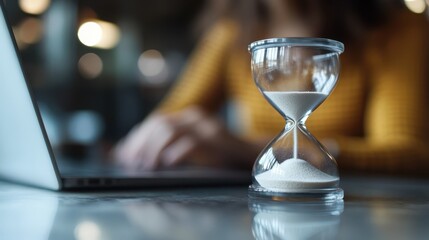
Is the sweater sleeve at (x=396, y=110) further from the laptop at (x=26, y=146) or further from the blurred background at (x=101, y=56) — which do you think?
the blurred background at (x=101, y=56)

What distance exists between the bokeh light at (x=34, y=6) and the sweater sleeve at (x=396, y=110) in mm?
2675

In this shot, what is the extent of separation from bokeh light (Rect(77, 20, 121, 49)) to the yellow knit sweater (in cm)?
217

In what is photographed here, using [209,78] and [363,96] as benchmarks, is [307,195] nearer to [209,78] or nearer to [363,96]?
[363,96]

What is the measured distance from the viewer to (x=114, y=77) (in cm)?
389

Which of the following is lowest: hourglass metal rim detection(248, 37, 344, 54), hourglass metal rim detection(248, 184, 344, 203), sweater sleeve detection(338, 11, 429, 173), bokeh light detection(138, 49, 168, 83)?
bokeh light detection(138, 49, 168, 83)

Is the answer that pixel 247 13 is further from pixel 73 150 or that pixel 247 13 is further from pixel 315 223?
pixel 315 223

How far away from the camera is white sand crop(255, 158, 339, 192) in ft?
1.46

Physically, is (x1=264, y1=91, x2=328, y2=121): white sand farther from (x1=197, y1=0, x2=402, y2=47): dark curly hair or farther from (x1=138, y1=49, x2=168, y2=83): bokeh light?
(x1=138, y1=49, x2=168, y2=83): bokeh light

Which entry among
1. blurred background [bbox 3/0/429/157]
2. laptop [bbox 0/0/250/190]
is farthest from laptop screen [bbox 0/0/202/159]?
laptop [bbox 0/0/250/190]

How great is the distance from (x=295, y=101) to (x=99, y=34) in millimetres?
3495

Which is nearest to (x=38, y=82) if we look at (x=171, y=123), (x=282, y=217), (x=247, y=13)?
(x=247, y=13)

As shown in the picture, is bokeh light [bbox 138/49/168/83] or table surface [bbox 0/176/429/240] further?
bokeh light [bbox 138/49/168/83]

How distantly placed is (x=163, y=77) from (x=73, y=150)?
2.53 meters

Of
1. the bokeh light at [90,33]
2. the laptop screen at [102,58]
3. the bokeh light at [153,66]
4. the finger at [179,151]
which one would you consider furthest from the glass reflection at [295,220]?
the bokeh light at [153,66]
